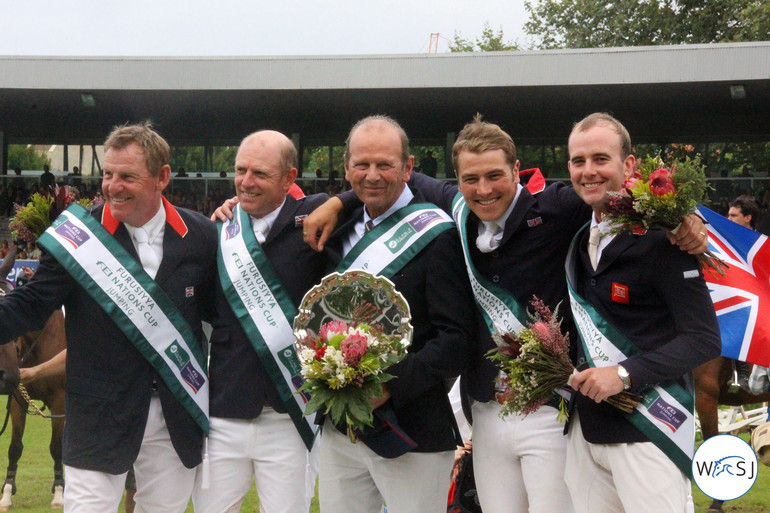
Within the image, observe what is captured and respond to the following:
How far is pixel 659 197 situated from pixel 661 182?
0.07m

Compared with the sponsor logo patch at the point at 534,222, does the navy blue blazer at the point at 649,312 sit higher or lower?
lower

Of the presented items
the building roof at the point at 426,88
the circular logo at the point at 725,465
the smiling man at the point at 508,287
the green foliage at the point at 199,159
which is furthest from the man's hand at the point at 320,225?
the green foliage at the point at 199,159

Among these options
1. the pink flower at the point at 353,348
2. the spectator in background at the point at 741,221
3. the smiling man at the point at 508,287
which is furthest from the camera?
the spectator in background at the point at 741,221

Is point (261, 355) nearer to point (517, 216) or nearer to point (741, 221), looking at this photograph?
point (517, 216)

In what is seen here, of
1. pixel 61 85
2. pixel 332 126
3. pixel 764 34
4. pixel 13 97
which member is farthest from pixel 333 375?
pixel 764 34

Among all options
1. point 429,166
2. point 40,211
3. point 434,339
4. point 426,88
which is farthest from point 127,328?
point 429,166

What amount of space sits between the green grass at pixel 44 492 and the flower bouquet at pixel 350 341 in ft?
13.4

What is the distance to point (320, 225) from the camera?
3.84m

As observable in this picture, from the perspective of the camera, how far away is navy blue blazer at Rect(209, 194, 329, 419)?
3.92 m

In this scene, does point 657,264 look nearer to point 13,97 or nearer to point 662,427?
point 662,427

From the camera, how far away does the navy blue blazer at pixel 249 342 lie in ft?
12.9

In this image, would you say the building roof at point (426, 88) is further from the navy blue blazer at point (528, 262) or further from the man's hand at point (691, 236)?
the man's hand at point (691, 236)

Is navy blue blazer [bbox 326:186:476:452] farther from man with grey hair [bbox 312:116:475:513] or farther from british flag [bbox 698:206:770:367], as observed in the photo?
british flag [bbox 698:206:770:367]

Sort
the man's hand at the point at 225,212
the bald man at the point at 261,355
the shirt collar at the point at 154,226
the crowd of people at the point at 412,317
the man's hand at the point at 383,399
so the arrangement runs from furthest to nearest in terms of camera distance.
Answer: the man's hand at the point at 225,212
the shirt collar at the point at 154,226
the bald man at the point at 261,355
the man's hand at the point at 383,399
the crowd of people at the point at 412,317
